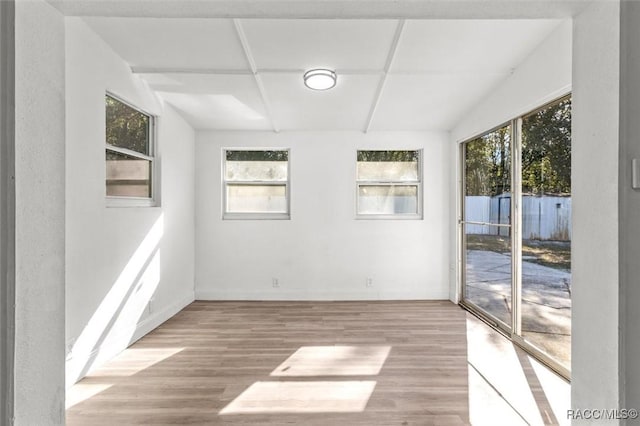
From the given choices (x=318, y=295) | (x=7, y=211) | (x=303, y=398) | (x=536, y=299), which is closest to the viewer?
(x=7, y=211)

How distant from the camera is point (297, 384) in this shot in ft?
7.68

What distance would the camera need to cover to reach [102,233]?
2.61 m

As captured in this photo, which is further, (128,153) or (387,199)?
(387,199)

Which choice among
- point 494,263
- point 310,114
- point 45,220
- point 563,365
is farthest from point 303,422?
point 310,114

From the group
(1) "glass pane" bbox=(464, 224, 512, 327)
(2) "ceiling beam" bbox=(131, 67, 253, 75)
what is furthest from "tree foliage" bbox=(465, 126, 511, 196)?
(2) "ceiling beam" bbox=(131, 67, 253, 75)

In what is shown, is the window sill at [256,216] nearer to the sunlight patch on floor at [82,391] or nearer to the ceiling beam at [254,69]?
the ceiling beam at [254,69]

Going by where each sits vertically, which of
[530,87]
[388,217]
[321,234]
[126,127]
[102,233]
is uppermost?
[530,87]

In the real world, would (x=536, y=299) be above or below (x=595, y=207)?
below

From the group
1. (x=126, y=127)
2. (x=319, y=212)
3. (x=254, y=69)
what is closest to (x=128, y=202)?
(x=126, y=127)

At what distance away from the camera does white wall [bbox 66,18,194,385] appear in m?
2.30

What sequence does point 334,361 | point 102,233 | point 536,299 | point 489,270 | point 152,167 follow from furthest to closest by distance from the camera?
point 489,270 → point 152,167 → point 536,299 → point 334,361 → point 102,233

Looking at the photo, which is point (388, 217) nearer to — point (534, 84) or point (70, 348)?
point (534, 84)

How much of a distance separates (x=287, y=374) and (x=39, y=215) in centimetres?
196

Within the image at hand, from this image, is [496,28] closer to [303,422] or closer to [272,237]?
[303,422]
